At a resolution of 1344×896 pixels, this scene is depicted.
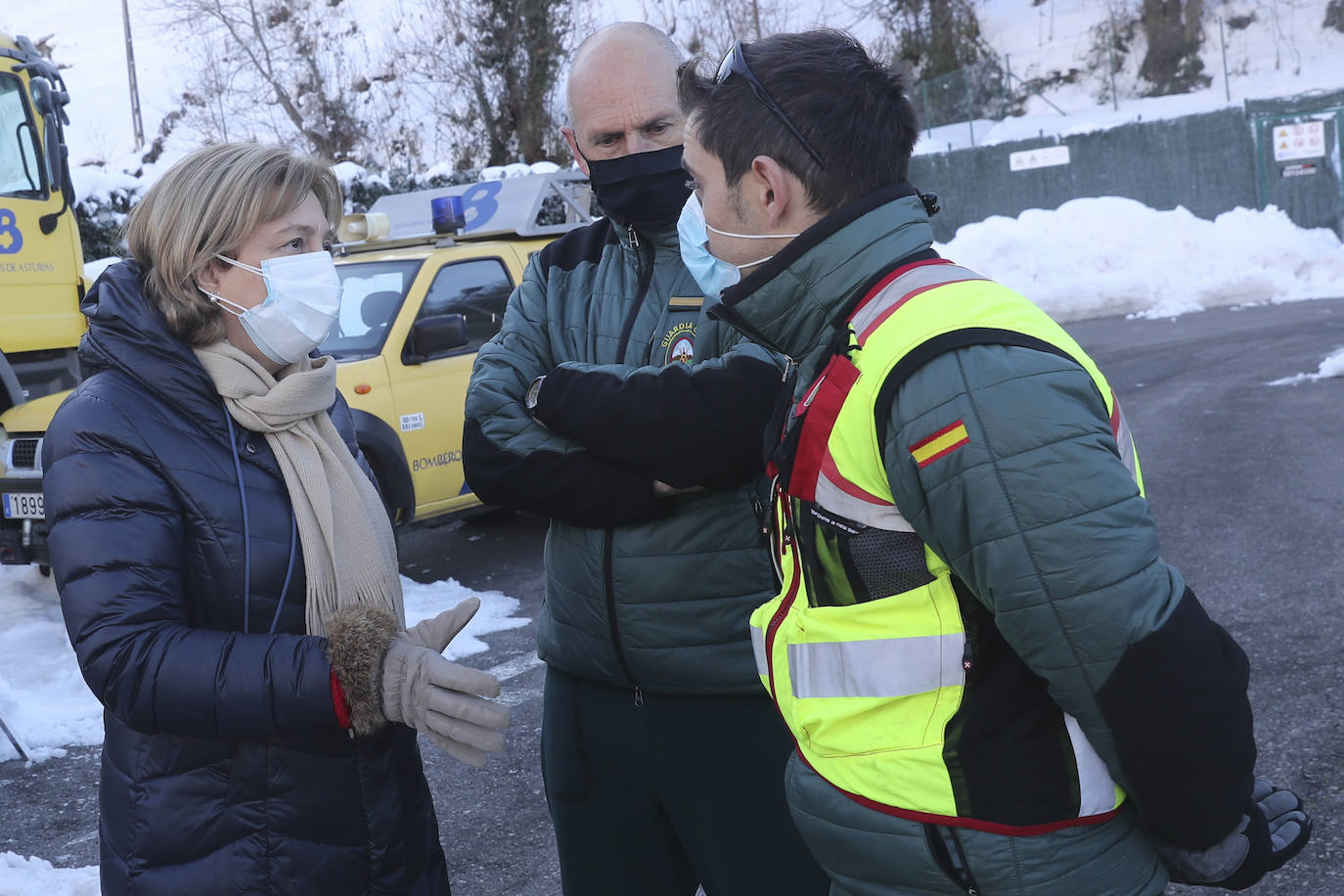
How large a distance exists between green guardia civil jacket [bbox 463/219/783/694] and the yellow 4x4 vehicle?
4510mm

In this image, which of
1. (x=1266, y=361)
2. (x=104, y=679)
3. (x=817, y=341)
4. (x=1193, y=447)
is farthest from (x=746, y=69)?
(x=1266, y=361)

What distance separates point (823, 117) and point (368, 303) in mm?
6536

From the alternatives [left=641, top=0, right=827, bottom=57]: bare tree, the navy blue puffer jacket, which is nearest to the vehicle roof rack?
the navy blue puffer jacket

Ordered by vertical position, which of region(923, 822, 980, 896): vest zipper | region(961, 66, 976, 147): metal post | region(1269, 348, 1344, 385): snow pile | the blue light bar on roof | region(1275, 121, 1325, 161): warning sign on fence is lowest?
region(1269, 348, 1344, 385): snow pile

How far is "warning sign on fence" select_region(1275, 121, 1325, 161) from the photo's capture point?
70.1 feet

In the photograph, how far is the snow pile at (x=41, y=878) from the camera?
3531 mm

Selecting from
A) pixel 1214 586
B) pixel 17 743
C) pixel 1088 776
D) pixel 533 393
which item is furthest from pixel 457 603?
pixel 1088 776

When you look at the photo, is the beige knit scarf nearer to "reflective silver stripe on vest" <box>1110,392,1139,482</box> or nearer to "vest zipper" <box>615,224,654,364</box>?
"vest zipper" <box>615,224,654,364</box>

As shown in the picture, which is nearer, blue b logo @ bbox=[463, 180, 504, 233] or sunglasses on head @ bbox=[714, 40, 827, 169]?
sunglasses on head @ bbox=[714, 40, 827, 169]

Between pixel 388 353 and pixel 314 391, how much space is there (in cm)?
540

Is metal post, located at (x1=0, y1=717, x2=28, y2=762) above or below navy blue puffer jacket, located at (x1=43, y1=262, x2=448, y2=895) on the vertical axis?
below

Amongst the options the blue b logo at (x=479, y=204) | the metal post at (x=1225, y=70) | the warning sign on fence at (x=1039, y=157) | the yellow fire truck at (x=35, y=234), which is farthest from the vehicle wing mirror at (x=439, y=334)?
the metal post at (x=1225, y=70)

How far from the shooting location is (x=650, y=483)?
2.35 m

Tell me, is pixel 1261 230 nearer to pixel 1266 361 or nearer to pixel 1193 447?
pixel 1266 361
